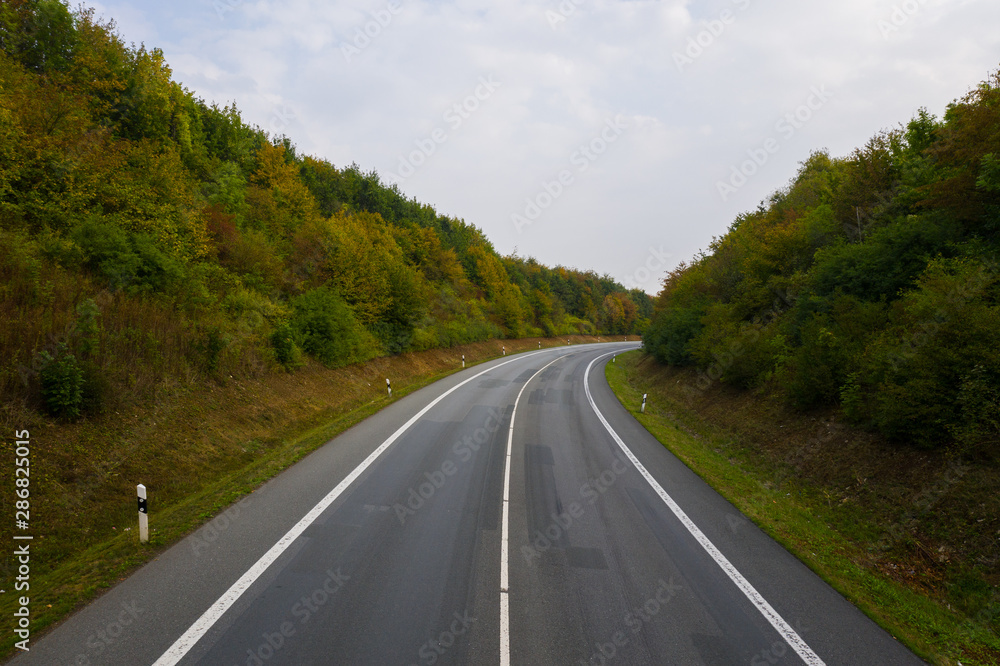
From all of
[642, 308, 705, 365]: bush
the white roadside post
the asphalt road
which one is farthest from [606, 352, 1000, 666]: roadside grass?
[642, 308, 705, 365]: bush

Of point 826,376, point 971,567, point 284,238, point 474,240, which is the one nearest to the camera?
point 971,567

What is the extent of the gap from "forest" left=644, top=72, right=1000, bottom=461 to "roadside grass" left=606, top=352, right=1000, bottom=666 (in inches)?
42.9

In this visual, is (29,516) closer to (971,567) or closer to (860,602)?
(860,602)

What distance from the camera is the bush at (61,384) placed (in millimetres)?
8016

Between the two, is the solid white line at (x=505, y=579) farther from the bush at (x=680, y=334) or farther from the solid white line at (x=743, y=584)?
the bush at (x=680, y=334)

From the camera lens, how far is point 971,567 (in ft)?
19.4

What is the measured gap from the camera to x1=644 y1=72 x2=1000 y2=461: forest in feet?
24.3

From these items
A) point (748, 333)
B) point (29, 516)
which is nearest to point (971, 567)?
point (748, 333)

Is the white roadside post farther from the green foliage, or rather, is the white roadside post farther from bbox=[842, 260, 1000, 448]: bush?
bbox=[842, 260, 1000, 448]: bush

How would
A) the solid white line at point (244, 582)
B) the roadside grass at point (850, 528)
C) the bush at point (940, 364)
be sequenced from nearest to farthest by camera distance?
1. the solid white line at point (244, 582)
2. the roadside grass at point (850, 528)
3. the bush at point (940, 364)

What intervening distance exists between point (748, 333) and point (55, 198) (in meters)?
23.2

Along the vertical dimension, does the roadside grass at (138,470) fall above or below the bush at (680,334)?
below

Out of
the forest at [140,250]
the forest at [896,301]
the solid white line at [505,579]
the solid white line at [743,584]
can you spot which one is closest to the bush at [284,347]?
the forest at [140,250]

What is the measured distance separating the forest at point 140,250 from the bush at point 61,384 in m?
0.03
